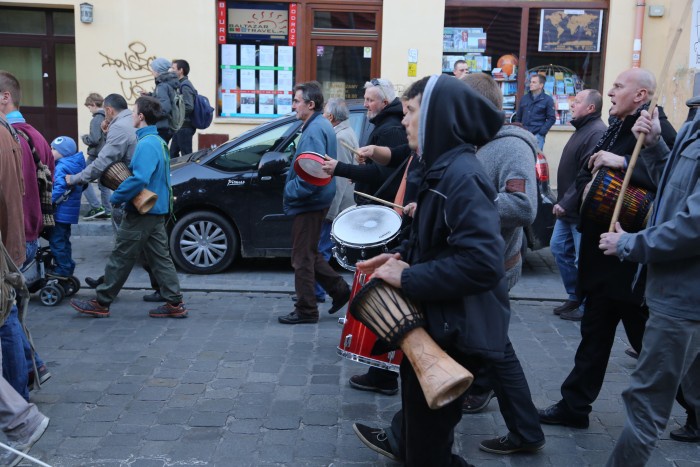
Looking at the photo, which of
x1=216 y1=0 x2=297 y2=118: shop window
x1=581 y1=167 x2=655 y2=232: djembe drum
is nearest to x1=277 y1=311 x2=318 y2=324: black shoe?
x1=581 y1=167 x2=655 y2=232: djembe drum

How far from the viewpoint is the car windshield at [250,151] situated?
8.20 m

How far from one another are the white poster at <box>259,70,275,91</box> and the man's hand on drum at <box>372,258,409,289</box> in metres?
10.9

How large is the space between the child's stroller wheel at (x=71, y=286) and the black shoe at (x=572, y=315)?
4353 mm

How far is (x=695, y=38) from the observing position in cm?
1026

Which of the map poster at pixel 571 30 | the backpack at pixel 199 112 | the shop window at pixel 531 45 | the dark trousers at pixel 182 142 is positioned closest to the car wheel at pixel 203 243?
the dark trousers at pixel 182 142

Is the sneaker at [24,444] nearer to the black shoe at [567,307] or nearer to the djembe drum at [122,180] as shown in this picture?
the djembe drum at [122,180]

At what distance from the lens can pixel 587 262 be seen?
4.42m

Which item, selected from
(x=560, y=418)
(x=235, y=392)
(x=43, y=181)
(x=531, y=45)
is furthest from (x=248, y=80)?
(x=560, y=418)

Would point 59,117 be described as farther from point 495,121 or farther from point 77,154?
point 495,121

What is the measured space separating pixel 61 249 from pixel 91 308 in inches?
35.3

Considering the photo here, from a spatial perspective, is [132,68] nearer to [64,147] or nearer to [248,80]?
[248,80]

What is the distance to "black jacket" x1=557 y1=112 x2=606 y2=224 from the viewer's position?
6574 millimetres

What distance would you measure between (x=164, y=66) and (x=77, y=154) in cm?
368

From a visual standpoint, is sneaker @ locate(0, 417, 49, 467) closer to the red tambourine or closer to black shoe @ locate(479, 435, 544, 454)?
black shoe @ locate(479, 435, 544, 454)
